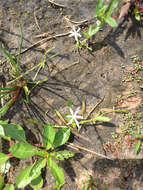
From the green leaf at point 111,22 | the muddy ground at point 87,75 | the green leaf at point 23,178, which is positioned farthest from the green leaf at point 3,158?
the green leaf at point 111,22

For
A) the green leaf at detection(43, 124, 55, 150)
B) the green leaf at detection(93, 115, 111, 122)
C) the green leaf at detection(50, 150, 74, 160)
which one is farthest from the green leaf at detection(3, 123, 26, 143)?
the green leaf at detection(93, 115, 111, 122)

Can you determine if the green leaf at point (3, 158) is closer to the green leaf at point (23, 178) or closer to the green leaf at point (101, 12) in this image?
the green leaf at point (23, 178)

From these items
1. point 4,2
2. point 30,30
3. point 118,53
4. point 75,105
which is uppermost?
point 4,2

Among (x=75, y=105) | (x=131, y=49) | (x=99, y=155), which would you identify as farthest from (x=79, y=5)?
(x=99, y=155)

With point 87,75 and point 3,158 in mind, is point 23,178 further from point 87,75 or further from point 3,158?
point 87,75

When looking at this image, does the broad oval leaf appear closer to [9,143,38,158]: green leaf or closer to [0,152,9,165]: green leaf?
[9,143,38,158]: green leaf

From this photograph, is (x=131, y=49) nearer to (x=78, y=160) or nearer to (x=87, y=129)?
(x=87, y=129)
